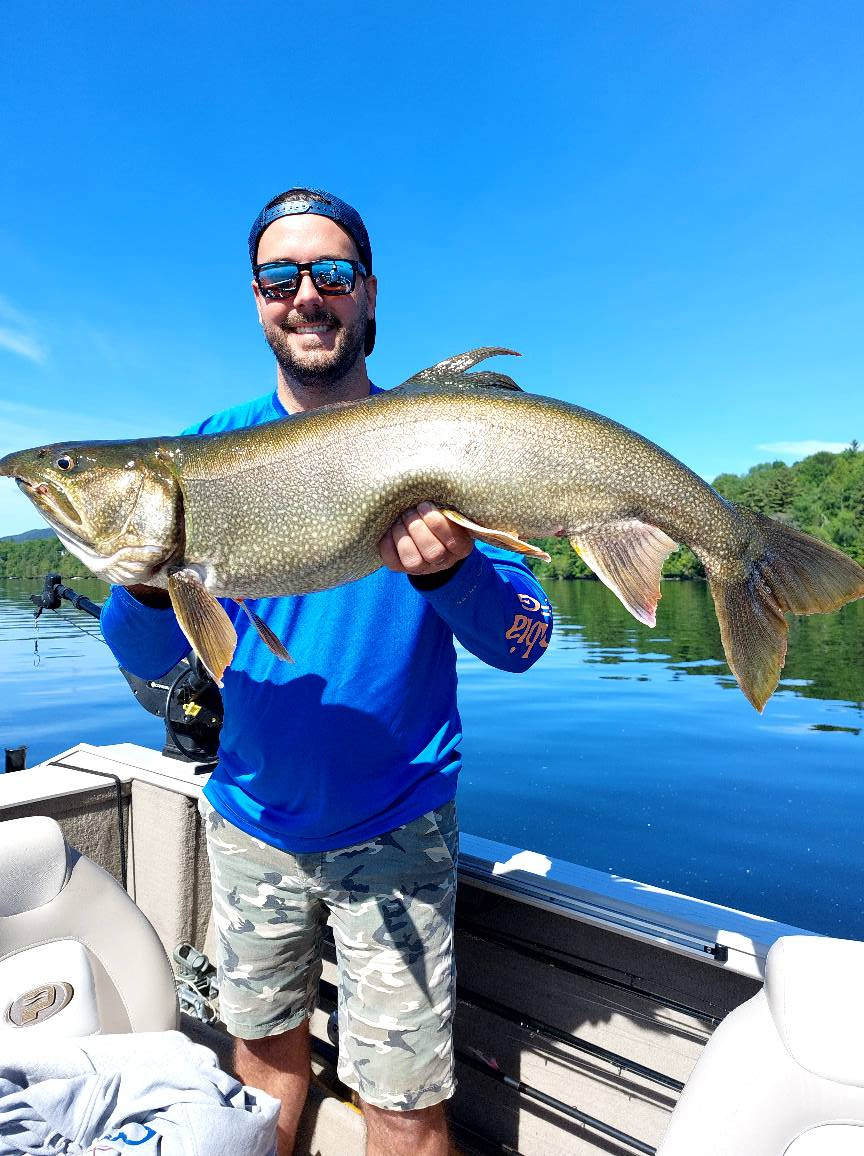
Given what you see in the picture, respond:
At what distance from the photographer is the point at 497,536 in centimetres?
219

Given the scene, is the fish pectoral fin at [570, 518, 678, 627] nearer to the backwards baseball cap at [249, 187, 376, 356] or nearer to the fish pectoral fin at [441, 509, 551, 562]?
the fish pectoral fin at [441, 509, 551, 562]

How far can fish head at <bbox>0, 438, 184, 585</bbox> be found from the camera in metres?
2.33

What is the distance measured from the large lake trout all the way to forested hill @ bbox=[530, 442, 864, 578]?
42976 millimetres

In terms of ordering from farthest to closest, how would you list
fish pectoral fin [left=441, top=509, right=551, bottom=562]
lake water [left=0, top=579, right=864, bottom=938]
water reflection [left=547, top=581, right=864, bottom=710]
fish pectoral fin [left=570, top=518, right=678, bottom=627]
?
water reflection [left=547, top=581, right=864, bottom=710]
lake water [left=0, top=579, right=864, bottom=938]
fish pectoral fin [left=570, top=518, right=678, bottom=627]
fish pectoral fin [left=441, top=509, right=551, bottom=562]

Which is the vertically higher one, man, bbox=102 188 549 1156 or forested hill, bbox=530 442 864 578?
forested hill, bbox=530 442 864 578

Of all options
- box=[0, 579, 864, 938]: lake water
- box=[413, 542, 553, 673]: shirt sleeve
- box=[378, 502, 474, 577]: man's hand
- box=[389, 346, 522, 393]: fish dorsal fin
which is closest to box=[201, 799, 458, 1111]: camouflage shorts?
box=[413, 542, 553, 673]: shirt sleeve

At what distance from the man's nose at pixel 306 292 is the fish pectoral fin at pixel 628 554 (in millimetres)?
1326

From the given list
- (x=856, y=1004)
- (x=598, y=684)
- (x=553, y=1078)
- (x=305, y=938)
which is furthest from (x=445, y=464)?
(x=598, y=684)

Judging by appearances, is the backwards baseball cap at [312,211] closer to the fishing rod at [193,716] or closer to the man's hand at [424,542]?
the man's hand at [424,542]

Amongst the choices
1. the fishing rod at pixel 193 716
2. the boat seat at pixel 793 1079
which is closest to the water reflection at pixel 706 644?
the fishing rod at pixel 193 716

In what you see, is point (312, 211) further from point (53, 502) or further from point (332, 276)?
point (53, 502)

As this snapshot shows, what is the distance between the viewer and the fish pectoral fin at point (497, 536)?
2166mm

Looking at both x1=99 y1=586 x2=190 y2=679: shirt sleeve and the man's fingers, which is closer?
the man's fingers

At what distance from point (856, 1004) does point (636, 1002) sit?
152 centimetres
